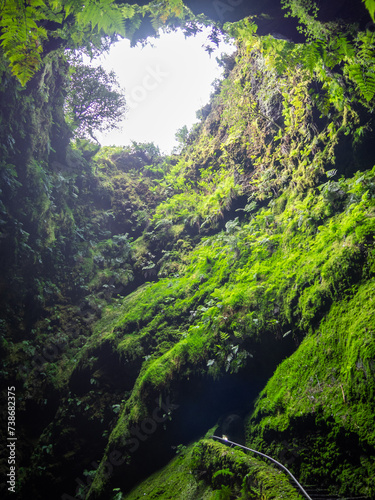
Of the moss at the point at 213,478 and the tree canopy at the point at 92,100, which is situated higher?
the tree canopy at the point at 92,100

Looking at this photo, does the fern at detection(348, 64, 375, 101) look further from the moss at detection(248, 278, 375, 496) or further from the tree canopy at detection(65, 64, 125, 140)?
the tree canopy at detection(65, 64, 125, 140)

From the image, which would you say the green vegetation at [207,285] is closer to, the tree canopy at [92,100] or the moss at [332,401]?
the moss at [332,401]

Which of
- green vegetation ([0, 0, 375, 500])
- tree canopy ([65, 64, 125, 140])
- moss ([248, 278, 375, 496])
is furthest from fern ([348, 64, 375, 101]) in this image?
tree canopy ([65, 64, 125, 140])

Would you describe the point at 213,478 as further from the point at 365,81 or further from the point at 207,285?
the point at 365,81

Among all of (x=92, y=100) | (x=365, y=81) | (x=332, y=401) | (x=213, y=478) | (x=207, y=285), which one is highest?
(x=92, y=100)

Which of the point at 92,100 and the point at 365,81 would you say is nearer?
the point at 365,81

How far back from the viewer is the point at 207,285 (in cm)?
570

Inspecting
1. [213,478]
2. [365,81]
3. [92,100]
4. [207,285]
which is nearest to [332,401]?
[213,478]

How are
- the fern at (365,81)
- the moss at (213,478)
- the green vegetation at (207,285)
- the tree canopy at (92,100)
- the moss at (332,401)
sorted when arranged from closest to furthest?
the moss at (332,401), the fern at (365,81), the moss at (213,478), the green vegetation at (207,285), the tree canopy at (92,100)

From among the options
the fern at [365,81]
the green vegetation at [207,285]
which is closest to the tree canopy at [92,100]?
the green vegetation at [207,285]

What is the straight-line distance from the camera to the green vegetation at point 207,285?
8.11 ft

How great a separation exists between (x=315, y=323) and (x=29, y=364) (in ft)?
18.2

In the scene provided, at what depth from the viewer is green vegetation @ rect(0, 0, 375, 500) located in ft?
8.11

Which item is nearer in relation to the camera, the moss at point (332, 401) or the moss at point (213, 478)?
the moss at point (332, 401)
